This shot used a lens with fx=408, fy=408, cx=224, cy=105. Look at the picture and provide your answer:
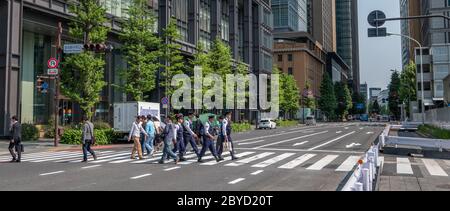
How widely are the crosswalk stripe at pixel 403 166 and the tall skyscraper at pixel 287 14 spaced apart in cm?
9543

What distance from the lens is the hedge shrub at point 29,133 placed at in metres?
26.4

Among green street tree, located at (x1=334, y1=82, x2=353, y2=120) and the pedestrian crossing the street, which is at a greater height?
green street tree, located at (x1=334, y1=82, x2=353, y2=120)

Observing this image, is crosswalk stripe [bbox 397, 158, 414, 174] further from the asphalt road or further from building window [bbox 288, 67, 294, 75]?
building window [bbox 288, 67, 294, 75]

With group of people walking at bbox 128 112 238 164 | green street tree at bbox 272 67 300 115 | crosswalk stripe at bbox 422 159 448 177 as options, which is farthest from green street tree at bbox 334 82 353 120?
group of people walking at bbox 128 112 238 164

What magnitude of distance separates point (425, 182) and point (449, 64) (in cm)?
6626

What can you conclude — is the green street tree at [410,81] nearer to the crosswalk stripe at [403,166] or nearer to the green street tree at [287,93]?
the green street tree at [287,93]

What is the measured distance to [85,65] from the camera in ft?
84.6

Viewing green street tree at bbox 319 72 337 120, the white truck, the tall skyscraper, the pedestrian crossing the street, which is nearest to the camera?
the pedestrian crossing the street

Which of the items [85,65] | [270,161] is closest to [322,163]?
[270,161]

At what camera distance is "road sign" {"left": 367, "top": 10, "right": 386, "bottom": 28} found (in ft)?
53.9

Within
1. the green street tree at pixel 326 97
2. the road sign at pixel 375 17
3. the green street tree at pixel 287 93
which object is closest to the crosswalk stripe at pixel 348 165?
the road sign at pixel 375 17

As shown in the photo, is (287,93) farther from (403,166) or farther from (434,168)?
(434,168)

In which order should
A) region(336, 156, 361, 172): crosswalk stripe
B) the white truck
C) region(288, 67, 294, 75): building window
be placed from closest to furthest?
region(336, 156, 361, 172): crosswalk stripe
the white truck
region(288, 67, 294, 75): building window

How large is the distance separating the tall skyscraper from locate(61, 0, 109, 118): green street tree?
279ft
